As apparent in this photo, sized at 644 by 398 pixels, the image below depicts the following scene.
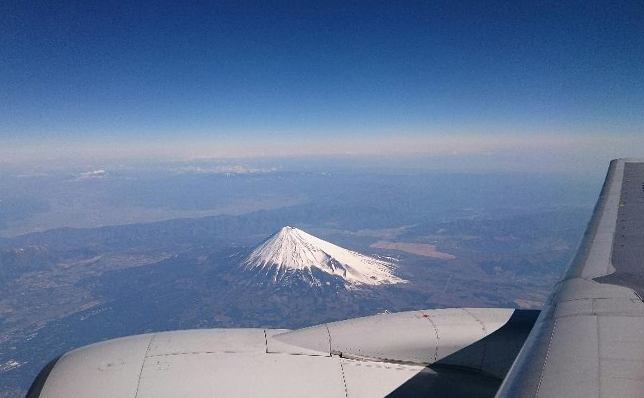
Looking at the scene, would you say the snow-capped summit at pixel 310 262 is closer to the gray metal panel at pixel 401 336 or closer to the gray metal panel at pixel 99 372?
the gray metal panel at pixel 401 336

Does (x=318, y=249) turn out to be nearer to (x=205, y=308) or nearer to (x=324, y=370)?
(x=205, y=308)

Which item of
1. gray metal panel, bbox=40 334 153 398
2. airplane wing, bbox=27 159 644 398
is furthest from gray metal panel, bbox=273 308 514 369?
gray metal panel, bbox=40 334 153 398

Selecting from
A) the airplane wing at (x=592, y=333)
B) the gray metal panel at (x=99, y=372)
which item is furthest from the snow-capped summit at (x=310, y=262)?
the gray metal panel at (x=99, y=372)

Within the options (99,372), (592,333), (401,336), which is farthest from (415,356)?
(99,372)

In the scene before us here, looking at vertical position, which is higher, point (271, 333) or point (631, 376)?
point (631, 376)

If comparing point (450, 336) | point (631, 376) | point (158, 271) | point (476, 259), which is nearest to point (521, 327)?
point (450, 336)
